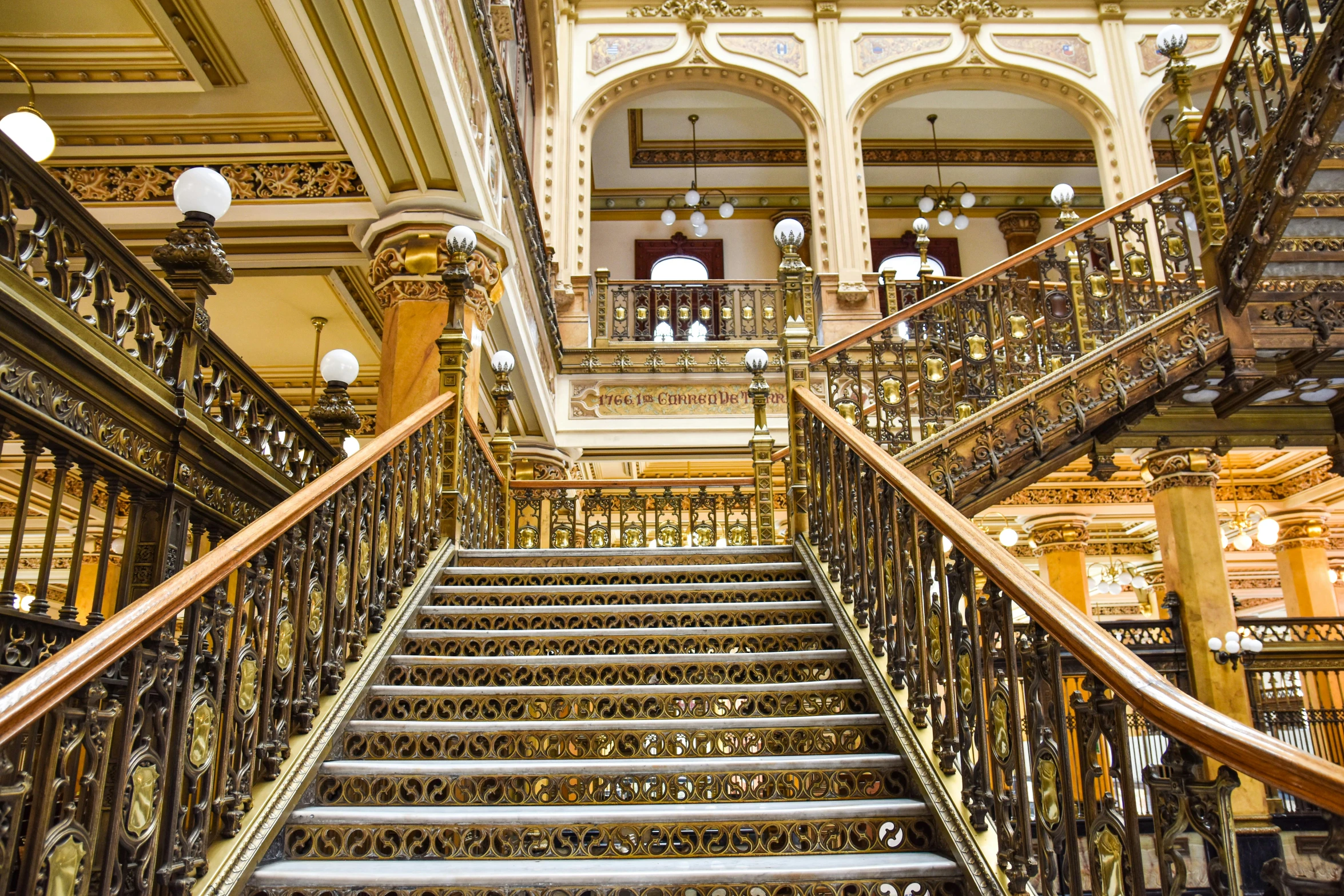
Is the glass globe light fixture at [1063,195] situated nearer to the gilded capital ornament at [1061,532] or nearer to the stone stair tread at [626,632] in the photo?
the stone stair tread at [626,632]

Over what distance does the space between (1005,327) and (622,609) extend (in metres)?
3.01

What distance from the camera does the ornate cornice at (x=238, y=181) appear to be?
616cm

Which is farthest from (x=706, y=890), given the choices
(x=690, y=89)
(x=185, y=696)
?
(x=690, y=89)

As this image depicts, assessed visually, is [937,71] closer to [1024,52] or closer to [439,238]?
[1024,52]

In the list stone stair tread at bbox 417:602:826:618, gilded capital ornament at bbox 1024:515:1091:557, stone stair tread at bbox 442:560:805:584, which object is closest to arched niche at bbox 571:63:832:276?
gilded capital ornament at bbox 1024:515:1091:557

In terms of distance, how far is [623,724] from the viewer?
321cm

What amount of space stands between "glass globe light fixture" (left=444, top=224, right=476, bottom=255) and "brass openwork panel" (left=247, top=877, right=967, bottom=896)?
3.51 meters

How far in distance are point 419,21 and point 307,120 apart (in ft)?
6.21

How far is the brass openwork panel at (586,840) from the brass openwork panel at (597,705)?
0.69m

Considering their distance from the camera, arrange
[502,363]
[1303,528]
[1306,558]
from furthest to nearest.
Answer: [1306,558]
[1303,528]
[502,363]

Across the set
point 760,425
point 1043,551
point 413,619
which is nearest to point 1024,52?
point 1043,551

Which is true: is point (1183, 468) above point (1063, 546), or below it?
above

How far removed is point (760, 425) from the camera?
7.38 meters

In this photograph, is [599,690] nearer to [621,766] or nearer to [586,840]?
[621,766]
